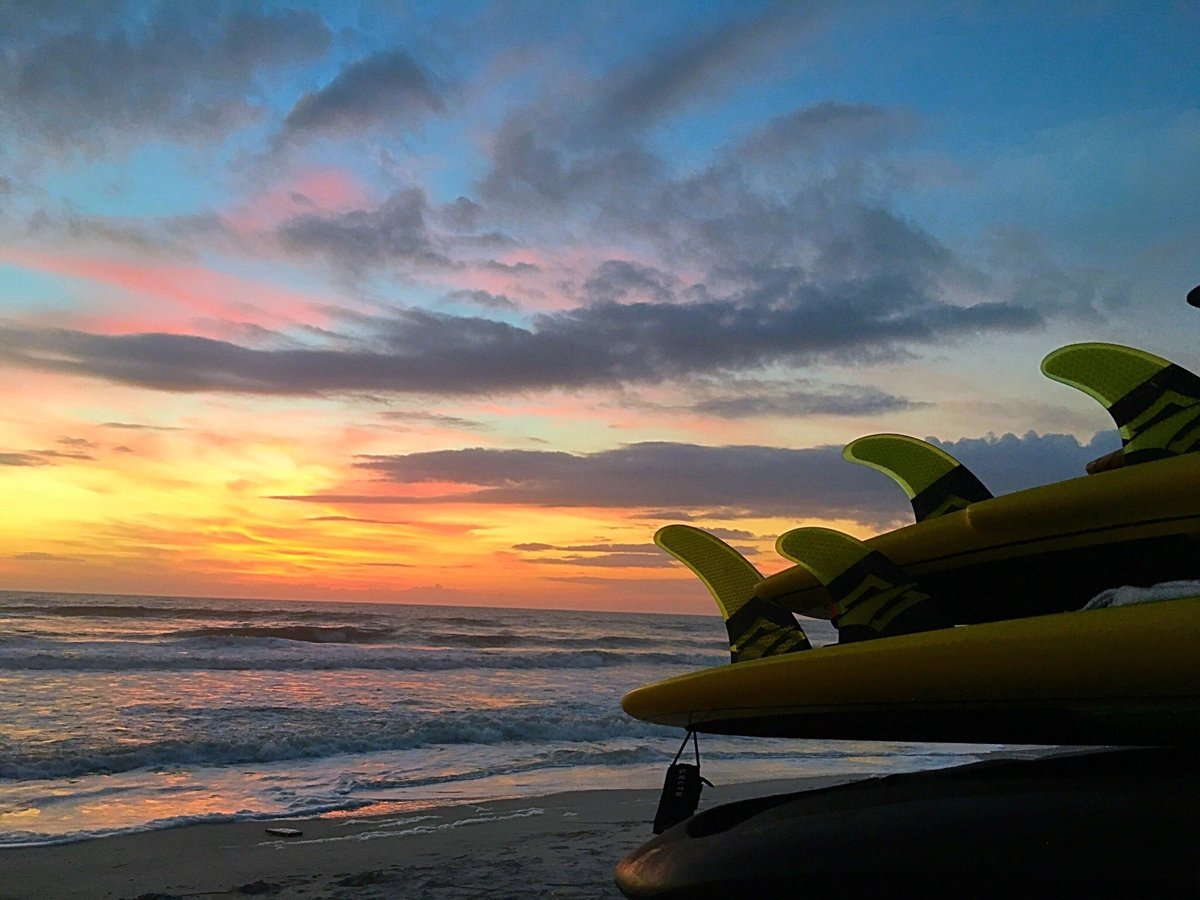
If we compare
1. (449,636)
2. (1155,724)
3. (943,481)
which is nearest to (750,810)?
(1155,724)

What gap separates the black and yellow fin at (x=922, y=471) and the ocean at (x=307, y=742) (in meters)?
4.84

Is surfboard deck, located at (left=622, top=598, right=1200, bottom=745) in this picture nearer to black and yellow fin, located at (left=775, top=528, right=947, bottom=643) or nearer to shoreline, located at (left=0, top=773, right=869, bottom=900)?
black and yellow fin, located at (left=775, top=528, right=947, bottom=643)

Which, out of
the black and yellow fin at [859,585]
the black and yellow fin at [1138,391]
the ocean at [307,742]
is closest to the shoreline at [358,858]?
the ocean at [307,742]

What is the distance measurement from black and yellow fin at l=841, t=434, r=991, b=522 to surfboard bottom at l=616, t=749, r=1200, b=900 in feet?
3.52

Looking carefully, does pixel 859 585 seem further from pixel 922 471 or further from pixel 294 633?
pixel 294 633

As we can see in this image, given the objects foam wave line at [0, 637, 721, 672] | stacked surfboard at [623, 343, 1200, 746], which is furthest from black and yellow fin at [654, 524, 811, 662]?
foam wave line at [0, 637, 721, 672]

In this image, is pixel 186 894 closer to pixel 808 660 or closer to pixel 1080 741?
pixel 808 660

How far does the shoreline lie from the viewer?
497 centimetres

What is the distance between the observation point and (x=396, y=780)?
8438 millimetres

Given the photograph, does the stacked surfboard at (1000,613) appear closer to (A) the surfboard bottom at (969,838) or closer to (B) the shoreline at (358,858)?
(A) the surfboard bottom at (969,838)

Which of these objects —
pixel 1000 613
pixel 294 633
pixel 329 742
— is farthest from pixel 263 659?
pixel 1000 613

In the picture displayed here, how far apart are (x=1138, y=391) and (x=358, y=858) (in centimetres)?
504

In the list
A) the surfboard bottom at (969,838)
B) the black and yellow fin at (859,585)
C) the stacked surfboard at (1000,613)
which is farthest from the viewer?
the black and yellow fin at (859,585)

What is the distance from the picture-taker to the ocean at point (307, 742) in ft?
24.6
